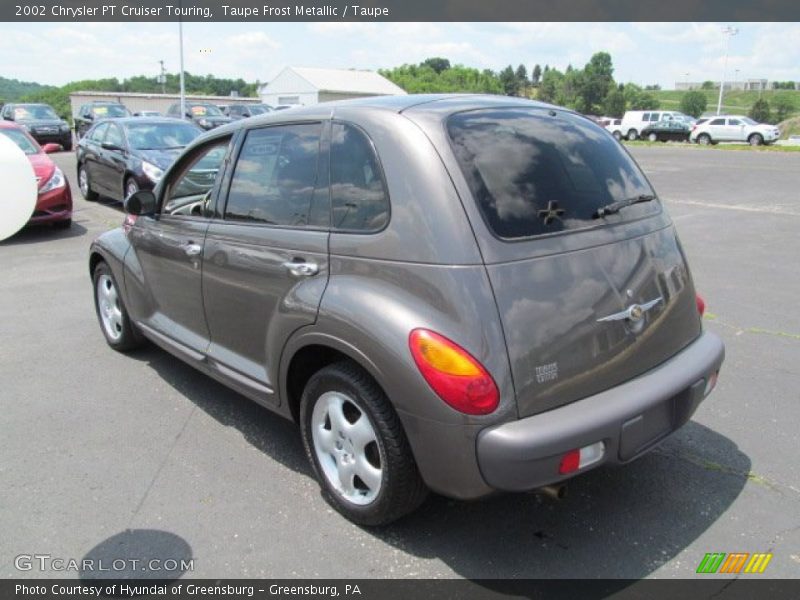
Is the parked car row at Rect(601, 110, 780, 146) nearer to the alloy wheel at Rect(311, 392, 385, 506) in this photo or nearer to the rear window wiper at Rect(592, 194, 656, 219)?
the rear window wiper at Rect(592, 194, 656, 219)

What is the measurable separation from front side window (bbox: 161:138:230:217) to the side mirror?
0.29ft

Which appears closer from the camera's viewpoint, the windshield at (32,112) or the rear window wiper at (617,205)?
the rear window wiper at (617,205)

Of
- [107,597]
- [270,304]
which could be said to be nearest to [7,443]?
[107,597]

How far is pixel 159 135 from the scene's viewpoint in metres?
11.4

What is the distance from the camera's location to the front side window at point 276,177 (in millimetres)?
3076

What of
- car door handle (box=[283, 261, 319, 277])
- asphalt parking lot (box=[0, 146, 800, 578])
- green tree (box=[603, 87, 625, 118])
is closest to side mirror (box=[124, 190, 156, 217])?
asphalt parking lot (box=[0, 146, 800, 578])

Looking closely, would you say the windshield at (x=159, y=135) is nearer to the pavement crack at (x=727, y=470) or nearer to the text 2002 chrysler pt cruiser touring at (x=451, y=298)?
the text 2002 chrysler pt cruiser touring at (x=451, y=298)

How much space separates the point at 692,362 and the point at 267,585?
2.04 m

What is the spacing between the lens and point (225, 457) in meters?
3.51

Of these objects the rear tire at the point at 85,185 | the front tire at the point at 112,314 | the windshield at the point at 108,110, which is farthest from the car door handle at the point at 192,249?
the windshield at the point at 108,110

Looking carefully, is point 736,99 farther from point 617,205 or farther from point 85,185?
point 617,205

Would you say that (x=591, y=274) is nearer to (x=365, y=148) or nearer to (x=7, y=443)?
(x=365, y=148)

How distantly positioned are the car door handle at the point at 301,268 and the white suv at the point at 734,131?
126 feet

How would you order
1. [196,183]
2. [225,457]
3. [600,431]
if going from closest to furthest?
[600,431], [225,457], [196,183]
